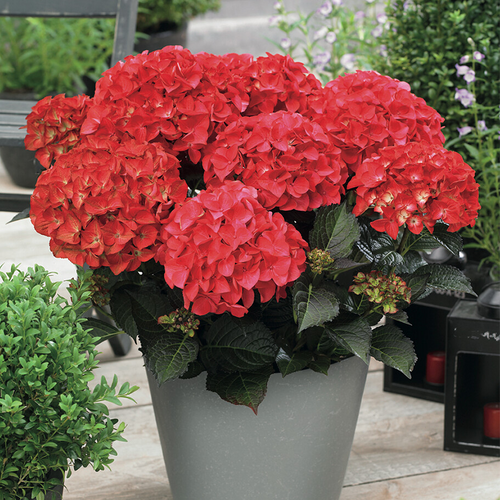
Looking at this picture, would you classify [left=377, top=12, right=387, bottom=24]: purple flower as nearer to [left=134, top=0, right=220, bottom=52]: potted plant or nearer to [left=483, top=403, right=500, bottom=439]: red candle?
[left=483, top=403, right=500, bottom=439]: red candle

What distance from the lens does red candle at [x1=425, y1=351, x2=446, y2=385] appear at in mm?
1513

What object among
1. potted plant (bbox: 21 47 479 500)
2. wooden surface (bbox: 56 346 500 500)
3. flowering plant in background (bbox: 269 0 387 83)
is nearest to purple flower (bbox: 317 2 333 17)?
flowering plant in background (bbox: 269 0 387 83)

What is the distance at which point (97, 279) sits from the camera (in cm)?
95

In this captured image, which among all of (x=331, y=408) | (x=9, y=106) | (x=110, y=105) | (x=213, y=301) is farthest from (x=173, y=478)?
(x=9, y=106)

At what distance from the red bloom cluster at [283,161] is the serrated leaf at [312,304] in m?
0.11

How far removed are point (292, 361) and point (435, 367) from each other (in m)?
0.73

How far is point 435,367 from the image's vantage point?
1519mm

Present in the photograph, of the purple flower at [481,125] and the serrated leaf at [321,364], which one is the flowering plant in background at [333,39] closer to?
the purple flower at [481,125]

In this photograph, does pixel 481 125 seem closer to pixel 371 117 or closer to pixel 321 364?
pixel 371 117

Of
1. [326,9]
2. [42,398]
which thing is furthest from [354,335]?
[326,9]

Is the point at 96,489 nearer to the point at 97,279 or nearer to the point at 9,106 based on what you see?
the point at 97,279

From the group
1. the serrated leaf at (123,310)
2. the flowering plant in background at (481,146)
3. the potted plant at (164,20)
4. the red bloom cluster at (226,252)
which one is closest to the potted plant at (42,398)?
the serrated leaf at (123,310)

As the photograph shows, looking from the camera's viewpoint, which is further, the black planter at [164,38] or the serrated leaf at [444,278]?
the black planter at [164,38]

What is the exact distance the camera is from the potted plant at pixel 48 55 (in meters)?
3.23
